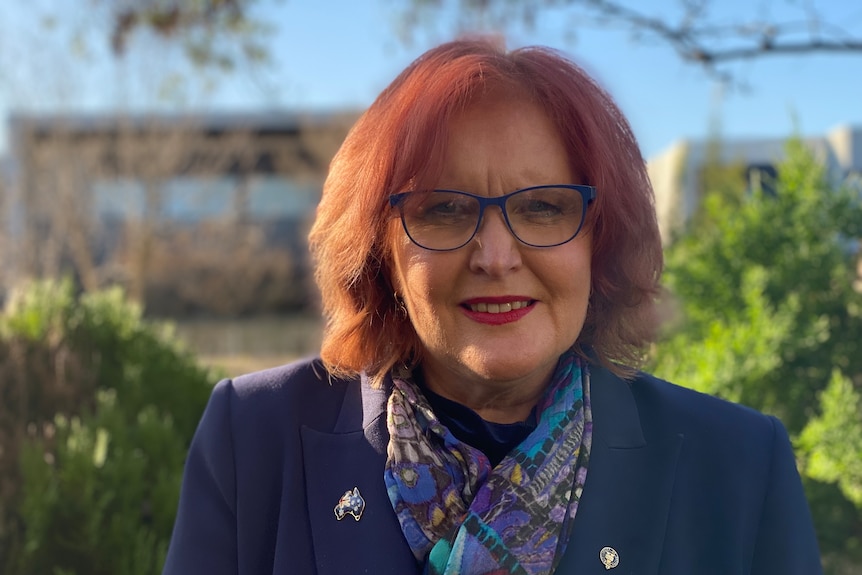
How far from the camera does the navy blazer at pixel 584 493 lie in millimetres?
1611

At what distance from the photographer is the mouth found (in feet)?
5.24

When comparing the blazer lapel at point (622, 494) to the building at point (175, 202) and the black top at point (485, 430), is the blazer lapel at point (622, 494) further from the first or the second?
the building at point (175, 202)

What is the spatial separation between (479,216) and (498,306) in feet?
0.66

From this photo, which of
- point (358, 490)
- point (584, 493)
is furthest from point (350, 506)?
point (584, 493)

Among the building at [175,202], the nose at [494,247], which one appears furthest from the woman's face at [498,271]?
the building at [175,202]

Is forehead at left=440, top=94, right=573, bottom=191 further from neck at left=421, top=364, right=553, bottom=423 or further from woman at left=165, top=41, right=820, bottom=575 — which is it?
neck at left=421, top=364, right=553, bottom=423

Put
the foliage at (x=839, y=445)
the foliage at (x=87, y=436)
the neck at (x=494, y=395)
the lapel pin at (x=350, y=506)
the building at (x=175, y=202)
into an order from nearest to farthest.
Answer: the lapel pin at (x=350, y=506) < the neck at (x=494, y=395) < the foliage at (x=87, y=436) < the foliage at (x=839, y=445) < the building at (x=175, y=202)

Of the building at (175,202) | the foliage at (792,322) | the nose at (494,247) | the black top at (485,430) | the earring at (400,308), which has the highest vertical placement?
the nose at (494,247)

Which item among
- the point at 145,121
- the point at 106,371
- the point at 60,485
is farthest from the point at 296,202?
the point at 60,485

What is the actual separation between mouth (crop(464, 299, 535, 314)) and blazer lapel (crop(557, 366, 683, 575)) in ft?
1.22

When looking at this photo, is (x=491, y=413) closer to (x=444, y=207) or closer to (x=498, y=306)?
(x=498, y=306)

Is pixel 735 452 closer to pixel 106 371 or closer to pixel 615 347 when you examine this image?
pixel 615 347

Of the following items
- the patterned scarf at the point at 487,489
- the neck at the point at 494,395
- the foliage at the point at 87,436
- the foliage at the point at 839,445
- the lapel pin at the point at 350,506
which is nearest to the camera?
the patterned scarf at the point at 487,489

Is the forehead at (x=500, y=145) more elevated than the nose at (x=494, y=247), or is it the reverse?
the forehead at (x=500, y=145)
